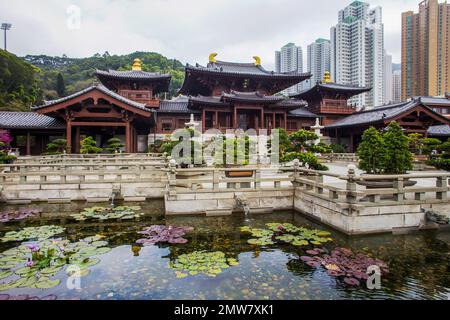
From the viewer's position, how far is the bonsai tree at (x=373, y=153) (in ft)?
31.1

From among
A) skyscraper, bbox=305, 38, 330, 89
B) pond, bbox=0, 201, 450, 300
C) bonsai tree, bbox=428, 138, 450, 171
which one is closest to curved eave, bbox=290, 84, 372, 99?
bonsai tree, bbox=428, 138, 450, 171

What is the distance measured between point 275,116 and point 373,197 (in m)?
24.9

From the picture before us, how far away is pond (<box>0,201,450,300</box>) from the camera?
197 inches

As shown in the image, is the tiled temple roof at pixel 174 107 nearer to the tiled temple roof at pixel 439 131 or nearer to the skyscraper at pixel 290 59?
the tiled temple roof at pixel 439 131

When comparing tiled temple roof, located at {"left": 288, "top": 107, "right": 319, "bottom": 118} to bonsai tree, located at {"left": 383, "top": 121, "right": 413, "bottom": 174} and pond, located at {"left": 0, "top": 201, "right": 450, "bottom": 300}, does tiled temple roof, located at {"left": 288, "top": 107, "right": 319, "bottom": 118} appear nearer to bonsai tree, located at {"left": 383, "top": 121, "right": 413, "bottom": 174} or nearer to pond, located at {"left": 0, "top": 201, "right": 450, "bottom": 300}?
bonsai tree, located at {"left": 383, "top": 121, "right": 413, "bottom": 174}

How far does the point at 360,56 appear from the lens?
81938 mm

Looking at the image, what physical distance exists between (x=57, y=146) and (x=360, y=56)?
87.7 meters

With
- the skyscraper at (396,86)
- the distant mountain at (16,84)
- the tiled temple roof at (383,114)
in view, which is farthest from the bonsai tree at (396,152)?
the skyscraper at (396,86)

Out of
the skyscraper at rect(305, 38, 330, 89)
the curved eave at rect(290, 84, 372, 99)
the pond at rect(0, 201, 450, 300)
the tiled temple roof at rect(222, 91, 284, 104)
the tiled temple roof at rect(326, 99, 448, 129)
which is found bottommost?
the pond at rect(0, 201, 450, 300)

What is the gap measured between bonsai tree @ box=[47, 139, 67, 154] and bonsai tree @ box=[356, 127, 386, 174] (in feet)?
67.9

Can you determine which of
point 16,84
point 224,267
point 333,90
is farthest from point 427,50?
point 16,84
